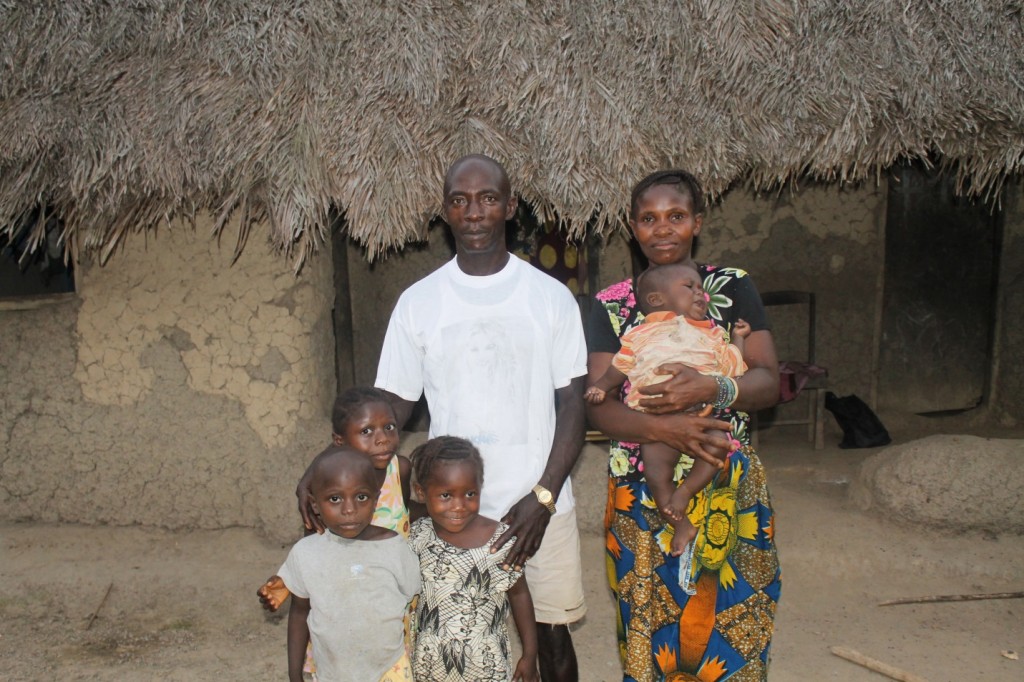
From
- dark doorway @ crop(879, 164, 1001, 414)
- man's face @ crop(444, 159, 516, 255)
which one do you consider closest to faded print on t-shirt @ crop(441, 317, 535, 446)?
man's face @ crop(444, 159, 516, 255)

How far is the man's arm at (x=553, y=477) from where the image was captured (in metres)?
2.22

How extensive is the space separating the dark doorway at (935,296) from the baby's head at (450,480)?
174 inches

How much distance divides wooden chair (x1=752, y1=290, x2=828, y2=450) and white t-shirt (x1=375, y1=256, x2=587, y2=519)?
314cm

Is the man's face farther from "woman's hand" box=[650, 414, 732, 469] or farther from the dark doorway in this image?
the dark doorway

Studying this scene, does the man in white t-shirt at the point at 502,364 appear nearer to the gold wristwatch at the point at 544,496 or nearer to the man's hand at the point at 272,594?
the gold wristwatch at the point at 544,496

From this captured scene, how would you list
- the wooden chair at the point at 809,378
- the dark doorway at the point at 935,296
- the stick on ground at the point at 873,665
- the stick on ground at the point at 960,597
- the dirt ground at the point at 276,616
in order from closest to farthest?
the stick on ground at the point at 873,665 < the dirt ground at the point at 276,616 < the stick on ground at the point at 960,597 < the wooden chair at the point at 809,378 < the dark doorway at the point at 935,296

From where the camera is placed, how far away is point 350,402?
2.28 metres

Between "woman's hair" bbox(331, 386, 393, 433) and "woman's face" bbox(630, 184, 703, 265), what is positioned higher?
"woman's face" bbox(630, 184, 703, 265)

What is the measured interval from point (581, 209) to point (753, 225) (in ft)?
7.36

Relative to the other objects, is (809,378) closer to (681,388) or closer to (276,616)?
(276,616)

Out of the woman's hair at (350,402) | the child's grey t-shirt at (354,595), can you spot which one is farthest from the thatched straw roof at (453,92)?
the child's grey t-shirt at (354,595)

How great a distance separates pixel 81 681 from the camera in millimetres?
3410

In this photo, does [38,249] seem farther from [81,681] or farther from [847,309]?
[847,309]

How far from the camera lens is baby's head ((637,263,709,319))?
2.19 meters
